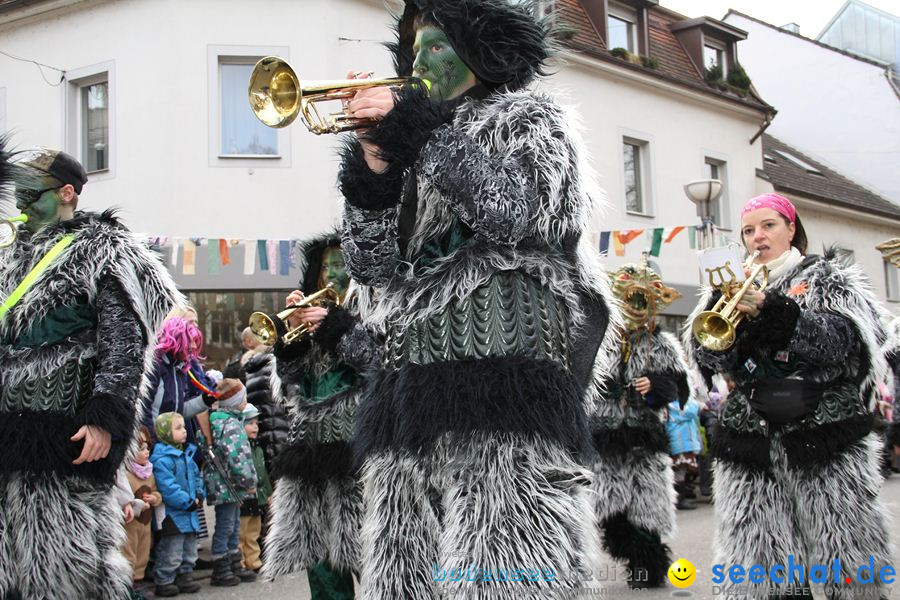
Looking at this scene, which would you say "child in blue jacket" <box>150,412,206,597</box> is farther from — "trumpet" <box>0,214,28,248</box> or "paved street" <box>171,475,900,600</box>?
"trumpet" <box>0,214,28,248</box>

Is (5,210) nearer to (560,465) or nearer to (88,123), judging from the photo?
(560,465)

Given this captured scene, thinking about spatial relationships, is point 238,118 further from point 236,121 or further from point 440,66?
point 440,66

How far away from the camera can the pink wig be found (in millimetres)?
7449

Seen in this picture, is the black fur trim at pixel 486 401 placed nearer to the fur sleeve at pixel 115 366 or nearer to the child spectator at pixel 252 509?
the fur sleeve at pixel 115 366

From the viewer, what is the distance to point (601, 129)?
20719 millimetres

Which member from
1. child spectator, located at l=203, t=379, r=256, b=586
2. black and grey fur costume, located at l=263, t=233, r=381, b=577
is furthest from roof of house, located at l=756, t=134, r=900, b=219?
black and grey fur costume, located at l=263, t=233, r=381, b=577

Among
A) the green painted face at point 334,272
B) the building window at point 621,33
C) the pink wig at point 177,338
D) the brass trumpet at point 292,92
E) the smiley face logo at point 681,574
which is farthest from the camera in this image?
the building window at point 621,33

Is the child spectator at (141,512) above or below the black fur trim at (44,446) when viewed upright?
below

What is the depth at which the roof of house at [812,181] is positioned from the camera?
2564cm

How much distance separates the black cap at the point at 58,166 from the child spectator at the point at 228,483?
3.21m

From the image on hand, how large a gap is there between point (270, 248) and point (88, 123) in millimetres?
5349

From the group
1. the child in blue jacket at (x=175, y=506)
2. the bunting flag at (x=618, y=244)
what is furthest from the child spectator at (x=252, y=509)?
the bunting flag at (x=618, y=244)

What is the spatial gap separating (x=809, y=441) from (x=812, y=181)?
81.7 feet

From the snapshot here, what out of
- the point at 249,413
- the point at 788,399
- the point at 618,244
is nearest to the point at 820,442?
the point at 788,399
